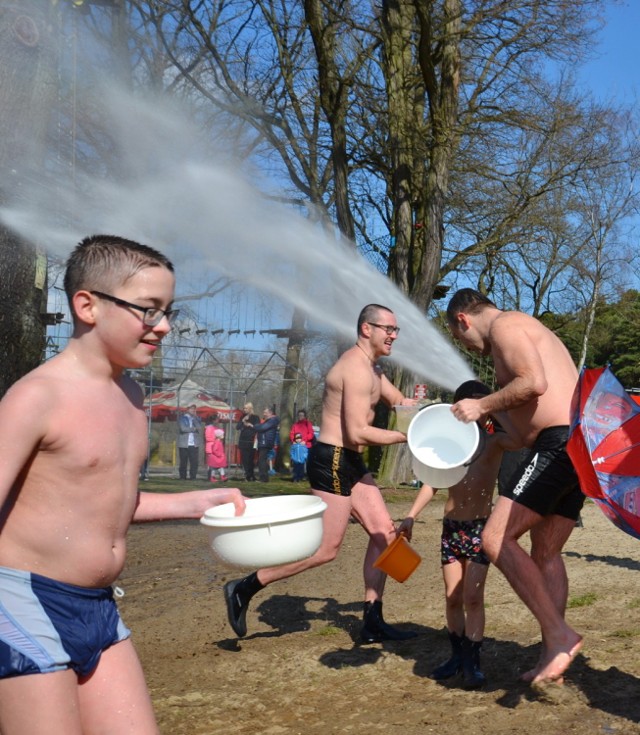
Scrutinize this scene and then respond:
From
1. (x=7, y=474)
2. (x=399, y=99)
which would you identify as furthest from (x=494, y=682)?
(x=399, y=99)

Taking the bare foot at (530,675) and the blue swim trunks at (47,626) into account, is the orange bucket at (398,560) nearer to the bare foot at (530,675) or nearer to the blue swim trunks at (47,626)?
the bare foot at (530,675)

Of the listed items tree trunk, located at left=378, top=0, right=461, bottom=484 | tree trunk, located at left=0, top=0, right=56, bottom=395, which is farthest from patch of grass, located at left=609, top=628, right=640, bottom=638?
tree trunk, located at left=378, top=0, right=461, bottom=484

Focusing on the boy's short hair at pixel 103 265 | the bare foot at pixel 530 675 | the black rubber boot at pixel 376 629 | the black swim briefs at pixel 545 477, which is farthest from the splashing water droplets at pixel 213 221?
the boy's short hair at pixel 103 265

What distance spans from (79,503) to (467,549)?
8.99ft

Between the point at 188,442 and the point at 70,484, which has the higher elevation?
the point at 70,484

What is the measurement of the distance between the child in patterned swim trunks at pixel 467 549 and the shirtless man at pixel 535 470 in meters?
0.26

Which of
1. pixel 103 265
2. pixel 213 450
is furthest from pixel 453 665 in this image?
pixel 213 450

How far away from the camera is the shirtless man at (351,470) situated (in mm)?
5512

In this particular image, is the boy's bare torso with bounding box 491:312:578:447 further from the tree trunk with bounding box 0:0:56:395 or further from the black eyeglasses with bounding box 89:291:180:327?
the tree trunk with bounding box 0:0:56:395

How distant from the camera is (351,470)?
5.68m

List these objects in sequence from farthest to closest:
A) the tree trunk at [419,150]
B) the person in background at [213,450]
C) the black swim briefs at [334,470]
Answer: the person in background at [213,450] → the tree trunk at [419,150] → the black swim briefs at [334,470]

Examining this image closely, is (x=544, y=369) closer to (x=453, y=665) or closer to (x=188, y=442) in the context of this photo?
(x=453, y=665)

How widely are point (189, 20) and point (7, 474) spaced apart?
616 inches

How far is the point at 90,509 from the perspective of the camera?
240 cm
